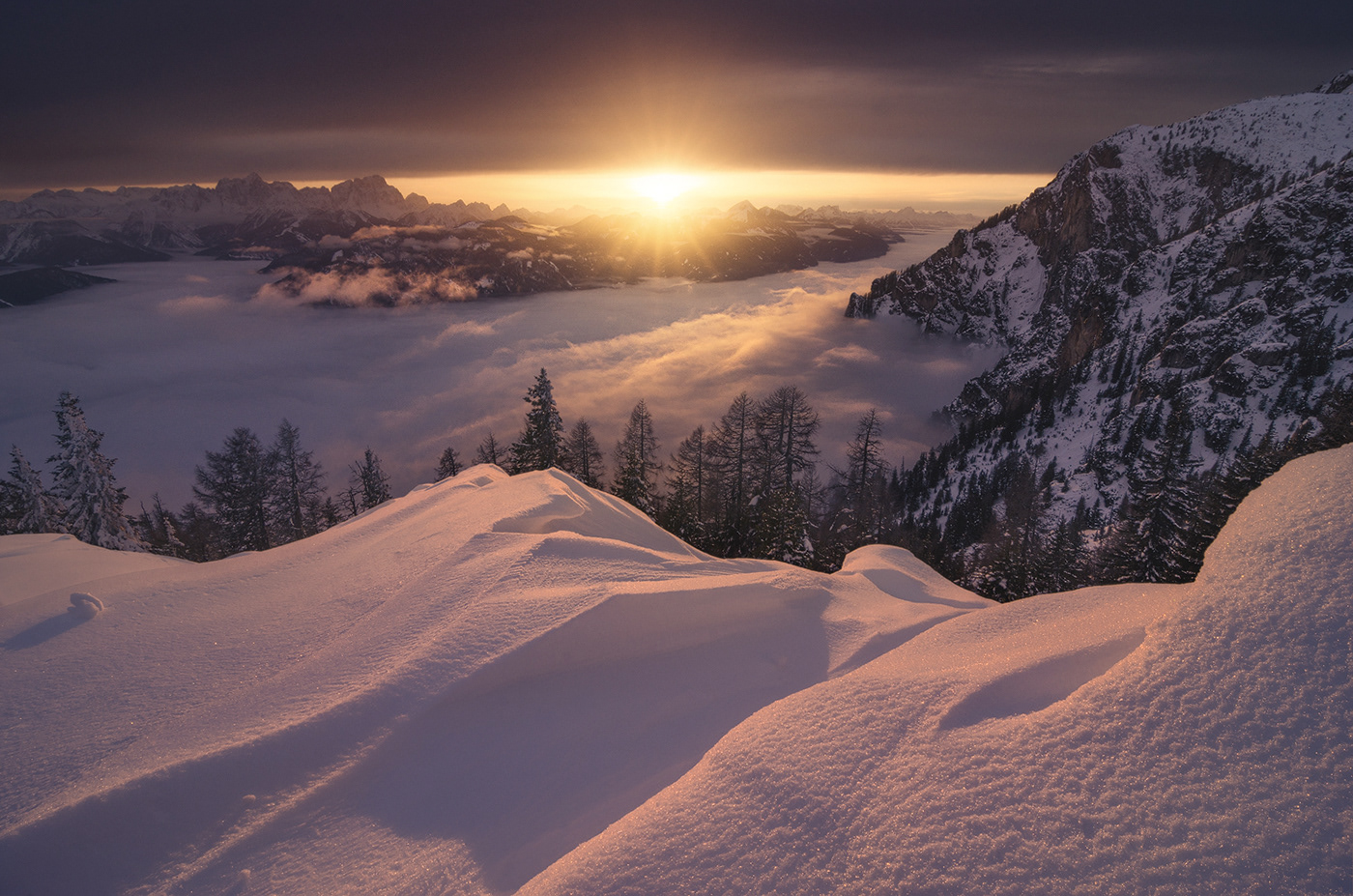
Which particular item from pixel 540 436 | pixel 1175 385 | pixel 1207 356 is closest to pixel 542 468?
pixel 540 436

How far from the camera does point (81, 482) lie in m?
29.8

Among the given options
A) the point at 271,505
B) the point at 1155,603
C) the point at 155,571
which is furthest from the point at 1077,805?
the point at 271,505

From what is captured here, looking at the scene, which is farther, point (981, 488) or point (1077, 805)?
point (981, 488)

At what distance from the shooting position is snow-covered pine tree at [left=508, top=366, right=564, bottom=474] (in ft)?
119

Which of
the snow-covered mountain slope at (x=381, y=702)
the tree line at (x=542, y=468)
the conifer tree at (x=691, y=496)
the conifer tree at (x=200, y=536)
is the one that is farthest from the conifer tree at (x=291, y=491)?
the snow-covered mountain slope at (x=381, y=702)

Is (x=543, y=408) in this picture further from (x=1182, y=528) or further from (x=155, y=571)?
(x=1182, y=528)

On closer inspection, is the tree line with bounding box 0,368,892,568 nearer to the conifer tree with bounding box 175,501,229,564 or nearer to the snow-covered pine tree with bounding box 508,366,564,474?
the snow-covered pine tree with bounding box 508,366,564,474

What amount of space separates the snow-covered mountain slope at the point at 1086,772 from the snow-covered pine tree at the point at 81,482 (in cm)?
3977

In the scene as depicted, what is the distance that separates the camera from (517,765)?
4.70 meters

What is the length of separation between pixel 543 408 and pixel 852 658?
33.6 m

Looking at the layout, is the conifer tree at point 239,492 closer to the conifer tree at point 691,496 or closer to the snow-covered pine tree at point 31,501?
the snow-covered pine tree at point 31,501

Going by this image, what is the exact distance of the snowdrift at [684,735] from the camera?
267 cm

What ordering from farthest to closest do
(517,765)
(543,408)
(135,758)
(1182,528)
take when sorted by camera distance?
(543,408)
(1182,528)
(517,765)
(135,758)

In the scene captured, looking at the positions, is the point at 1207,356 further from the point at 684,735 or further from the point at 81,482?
the point at 81,482
